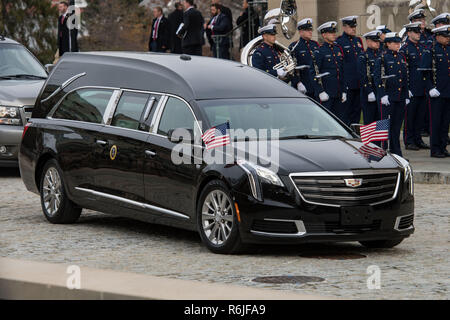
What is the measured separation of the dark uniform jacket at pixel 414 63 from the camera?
65.8 ft

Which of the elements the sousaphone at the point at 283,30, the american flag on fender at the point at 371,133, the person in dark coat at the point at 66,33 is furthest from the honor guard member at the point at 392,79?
the person in dark coat at the point at 66,33

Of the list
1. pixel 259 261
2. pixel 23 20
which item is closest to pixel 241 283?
pixel 259 261

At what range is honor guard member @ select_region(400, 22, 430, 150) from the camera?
20.1 m

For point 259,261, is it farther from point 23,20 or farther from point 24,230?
point 23,20

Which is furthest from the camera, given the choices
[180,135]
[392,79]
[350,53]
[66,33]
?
[66,33]

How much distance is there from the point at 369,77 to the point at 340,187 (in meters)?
9.54

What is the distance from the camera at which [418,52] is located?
66.0 feet

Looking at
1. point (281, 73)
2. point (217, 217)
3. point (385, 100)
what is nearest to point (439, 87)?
point (385, 100)

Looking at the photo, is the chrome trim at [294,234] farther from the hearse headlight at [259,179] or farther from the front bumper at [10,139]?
the front bumper at [10,139]

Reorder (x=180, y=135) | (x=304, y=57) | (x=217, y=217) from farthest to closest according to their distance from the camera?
(x=304, y=57) → (x=180, y=135) → (x=217, y=217)

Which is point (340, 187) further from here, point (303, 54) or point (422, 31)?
point (422, 31)

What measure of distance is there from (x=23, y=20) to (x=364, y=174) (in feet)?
117

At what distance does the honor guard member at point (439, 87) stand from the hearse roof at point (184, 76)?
711 cm

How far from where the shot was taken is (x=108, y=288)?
6723 mm
